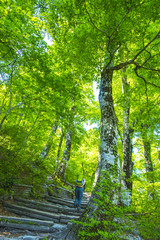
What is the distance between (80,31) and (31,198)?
8.11 metres

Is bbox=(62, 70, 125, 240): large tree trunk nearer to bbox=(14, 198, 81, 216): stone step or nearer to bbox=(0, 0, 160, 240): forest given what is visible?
bbox=(0, 0, 160, 240): forest

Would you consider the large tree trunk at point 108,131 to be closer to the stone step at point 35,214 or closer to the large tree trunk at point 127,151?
the large tree trunk at point 127,151

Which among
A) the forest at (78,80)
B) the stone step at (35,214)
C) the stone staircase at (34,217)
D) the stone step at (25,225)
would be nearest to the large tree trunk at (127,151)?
the forest at (78,80)

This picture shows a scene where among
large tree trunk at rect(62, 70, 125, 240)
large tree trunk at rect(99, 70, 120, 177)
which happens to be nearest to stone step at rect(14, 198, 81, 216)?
large tree trunk at rect(62, 70, 125, 240)

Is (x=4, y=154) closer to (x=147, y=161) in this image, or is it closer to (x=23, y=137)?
(x=23, y=137)

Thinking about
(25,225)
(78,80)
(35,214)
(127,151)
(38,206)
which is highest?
(78,80)

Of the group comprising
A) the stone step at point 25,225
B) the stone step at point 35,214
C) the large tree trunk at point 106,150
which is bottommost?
the stone step at point 25,225

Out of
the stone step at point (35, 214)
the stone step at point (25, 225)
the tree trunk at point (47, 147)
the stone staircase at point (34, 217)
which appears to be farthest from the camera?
the tree trunk at point (47, 147)

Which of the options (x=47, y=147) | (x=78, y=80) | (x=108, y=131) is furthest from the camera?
(x=47, y=147)

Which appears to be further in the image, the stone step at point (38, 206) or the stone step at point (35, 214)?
the stone step at point (38, 206)

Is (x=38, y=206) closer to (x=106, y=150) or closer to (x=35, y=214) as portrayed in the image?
(x=35, y=214)

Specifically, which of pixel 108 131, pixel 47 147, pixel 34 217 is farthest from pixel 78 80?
pixel 47 147

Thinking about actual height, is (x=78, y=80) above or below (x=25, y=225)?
above

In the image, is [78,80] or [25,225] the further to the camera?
[78,80]
